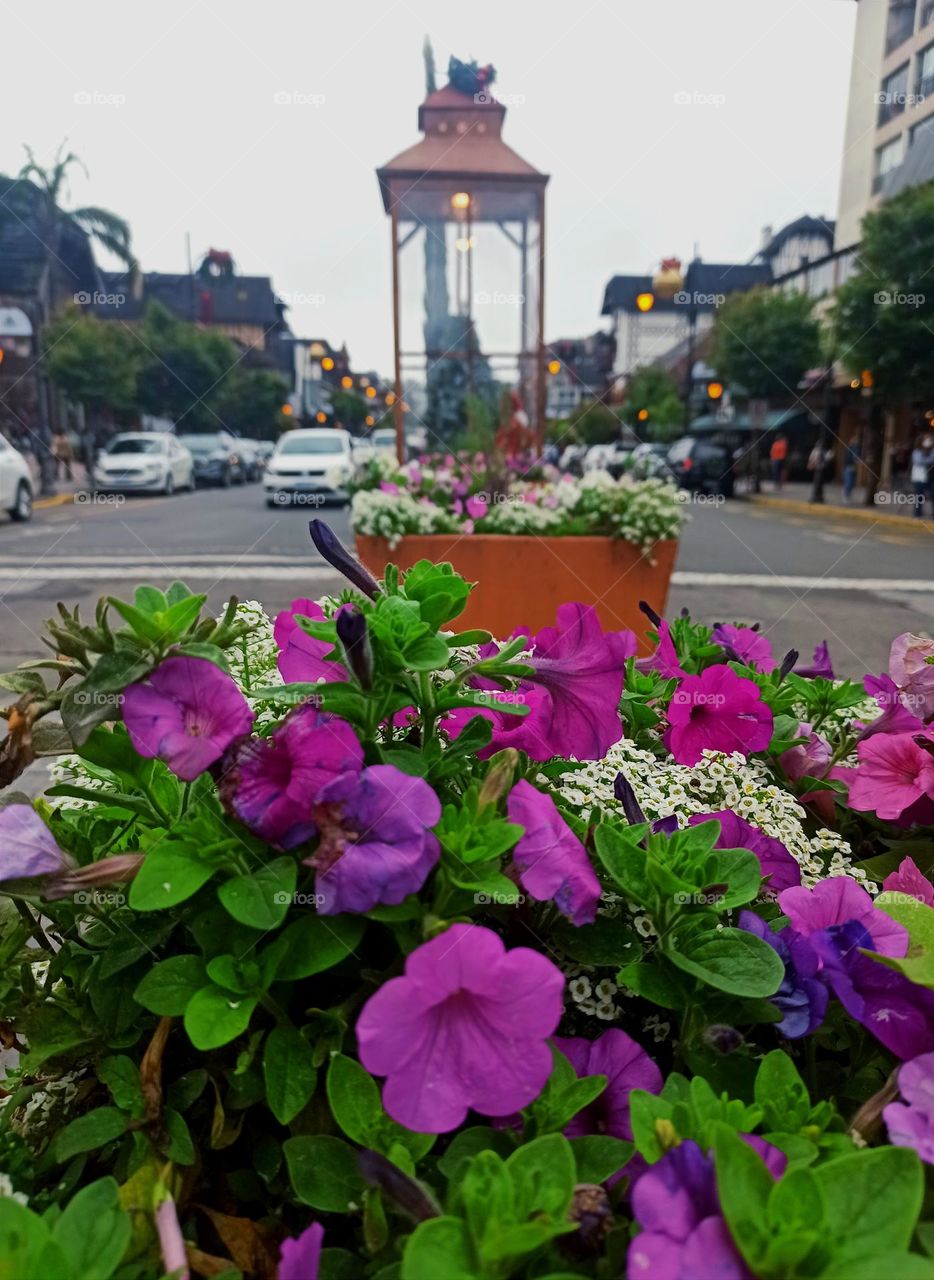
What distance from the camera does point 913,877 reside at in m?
0.85

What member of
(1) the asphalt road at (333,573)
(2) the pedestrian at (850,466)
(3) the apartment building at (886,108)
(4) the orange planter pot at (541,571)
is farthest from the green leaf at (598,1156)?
(2) the pedestrian at (850,466)

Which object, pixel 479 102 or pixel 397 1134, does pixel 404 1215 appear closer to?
pixel 397 1134

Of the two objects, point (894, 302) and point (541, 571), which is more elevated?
point (894, 302)

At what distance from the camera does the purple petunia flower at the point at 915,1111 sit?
527 millimetres

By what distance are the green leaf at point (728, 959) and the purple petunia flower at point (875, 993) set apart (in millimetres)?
56

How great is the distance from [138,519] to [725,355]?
20.2 metres

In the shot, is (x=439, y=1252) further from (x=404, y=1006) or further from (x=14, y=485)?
→ (x=14, y=485)

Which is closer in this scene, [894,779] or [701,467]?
[894,779]

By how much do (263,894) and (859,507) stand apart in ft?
77.5

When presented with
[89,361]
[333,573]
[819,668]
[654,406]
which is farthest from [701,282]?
[819,668]

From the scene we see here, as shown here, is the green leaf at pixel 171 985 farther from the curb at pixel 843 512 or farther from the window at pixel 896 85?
the curb at pixel 843 512

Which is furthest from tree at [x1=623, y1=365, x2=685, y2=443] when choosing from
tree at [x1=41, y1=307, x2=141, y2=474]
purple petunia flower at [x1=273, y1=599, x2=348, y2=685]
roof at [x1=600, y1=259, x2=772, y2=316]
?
purple petunia flower at [x1=273, y1=599, x2=348, y2=685]

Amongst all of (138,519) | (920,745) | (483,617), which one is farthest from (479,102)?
(920,745)

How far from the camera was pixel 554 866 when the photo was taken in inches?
25.8
